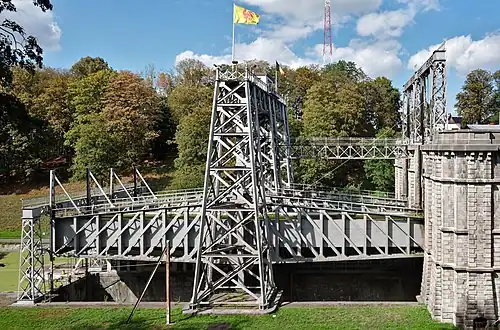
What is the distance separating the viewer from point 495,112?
6556 cm

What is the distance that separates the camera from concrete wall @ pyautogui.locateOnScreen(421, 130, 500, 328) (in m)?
20.0

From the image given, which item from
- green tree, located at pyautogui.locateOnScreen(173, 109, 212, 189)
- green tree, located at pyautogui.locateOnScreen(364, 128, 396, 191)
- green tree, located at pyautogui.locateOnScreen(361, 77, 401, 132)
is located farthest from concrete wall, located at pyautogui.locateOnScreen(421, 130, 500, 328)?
green tree, located at pyautogui.locateOnScreen(361, 77, 401, 132)

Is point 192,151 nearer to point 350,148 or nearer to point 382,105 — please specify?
point 350,148

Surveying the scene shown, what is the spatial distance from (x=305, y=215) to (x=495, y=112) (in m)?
51.1

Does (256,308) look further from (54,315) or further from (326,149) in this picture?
(326,149)

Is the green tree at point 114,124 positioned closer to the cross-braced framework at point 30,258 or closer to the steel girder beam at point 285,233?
the steel girder beam at point 285,233

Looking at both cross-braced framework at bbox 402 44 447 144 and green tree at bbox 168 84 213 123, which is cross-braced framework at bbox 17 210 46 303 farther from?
green tree at bbox 168 84 213 123

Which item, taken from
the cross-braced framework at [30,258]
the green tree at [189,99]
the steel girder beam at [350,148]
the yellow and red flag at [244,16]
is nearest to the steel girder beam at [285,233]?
the cross-braced framework at [30,258]

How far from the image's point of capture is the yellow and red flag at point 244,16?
981 inches

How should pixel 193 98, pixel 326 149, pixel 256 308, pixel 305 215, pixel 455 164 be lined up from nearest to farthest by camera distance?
pixel 455 164, pixel 256 308, pixel 305 215, pixel 326 149, pixel 193 98

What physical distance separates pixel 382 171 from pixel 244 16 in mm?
28140

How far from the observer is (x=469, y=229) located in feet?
66.3

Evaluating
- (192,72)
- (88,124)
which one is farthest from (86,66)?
(88,124)

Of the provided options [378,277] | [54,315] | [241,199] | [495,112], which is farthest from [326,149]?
[495,112]
